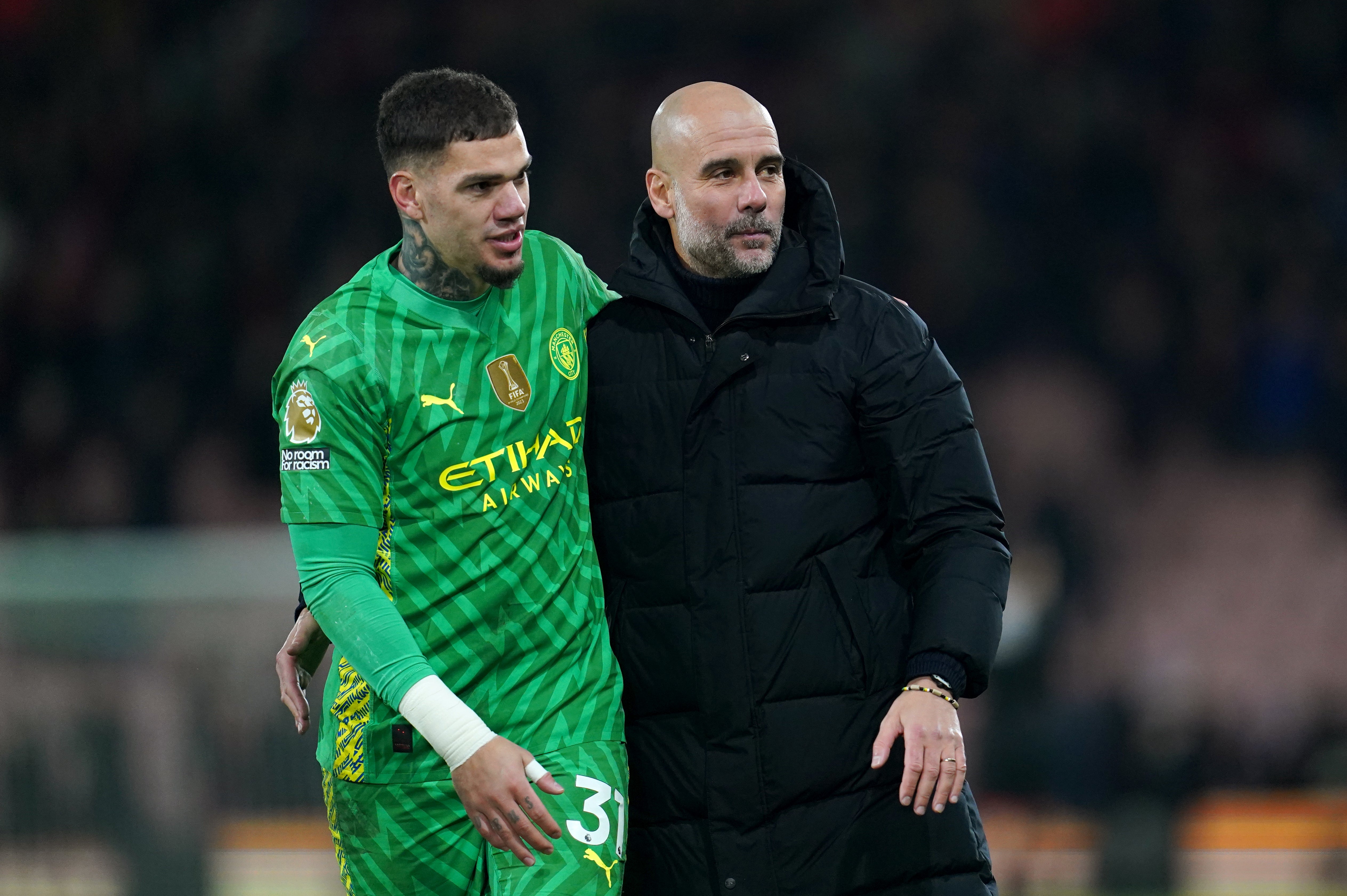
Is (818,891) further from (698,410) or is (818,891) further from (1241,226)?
(1241,226)

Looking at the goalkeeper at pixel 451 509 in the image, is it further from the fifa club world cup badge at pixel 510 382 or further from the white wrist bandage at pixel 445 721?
the white wrist bandage at pixel 445 721

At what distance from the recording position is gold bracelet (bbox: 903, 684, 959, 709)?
3291 millimetres

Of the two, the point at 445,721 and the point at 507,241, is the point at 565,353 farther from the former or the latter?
the point at 445,721

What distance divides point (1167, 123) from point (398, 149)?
26.3ft

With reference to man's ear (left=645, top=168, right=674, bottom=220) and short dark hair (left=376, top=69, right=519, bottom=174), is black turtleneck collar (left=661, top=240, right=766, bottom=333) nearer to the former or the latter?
man's ear (left=645, top=168, right=674, bottom=220)

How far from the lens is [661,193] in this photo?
379 cm

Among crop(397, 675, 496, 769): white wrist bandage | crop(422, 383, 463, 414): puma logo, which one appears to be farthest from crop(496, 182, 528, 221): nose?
crop(397, 675, 496, 769): white wrist bandage

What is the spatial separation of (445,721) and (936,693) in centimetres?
96

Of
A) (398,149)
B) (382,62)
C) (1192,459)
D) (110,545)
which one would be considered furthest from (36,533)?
(398,149)

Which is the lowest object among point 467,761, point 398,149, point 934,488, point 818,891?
point 818,891

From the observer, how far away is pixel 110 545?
7285 millimetres

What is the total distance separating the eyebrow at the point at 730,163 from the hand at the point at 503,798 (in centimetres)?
134

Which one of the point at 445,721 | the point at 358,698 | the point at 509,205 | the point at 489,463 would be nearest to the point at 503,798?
the point at 445,721

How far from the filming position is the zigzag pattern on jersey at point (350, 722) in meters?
3.44
